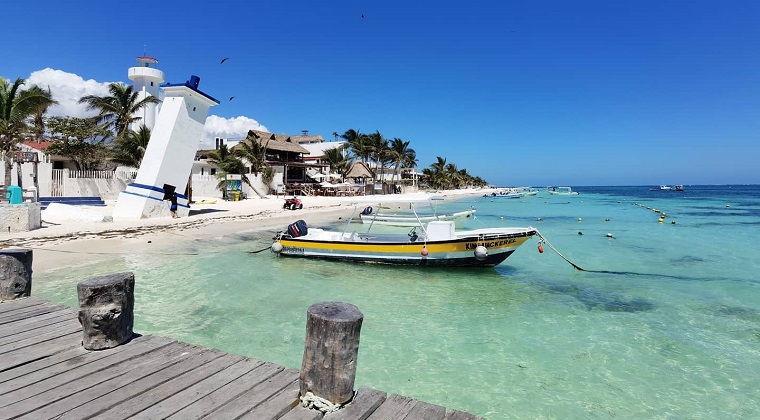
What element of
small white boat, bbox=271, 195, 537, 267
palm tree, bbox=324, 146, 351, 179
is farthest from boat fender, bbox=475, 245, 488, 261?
palm tree, bbox=324, 146, 351, 179

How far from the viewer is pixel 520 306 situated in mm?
8922

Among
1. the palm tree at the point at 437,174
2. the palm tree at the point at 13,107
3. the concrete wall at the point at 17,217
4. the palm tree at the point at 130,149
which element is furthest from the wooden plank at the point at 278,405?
the palm tree at the point at 437,174

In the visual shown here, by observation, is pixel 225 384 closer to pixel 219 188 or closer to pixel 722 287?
pixel 722 287

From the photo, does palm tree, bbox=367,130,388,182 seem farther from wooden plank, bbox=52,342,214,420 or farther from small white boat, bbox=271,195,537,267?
wooden plank, bbox=52,342,214,420

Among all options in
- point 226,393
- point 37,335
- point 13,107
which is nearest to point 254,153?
point 13,107

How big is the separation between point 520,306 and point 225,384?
724 cm

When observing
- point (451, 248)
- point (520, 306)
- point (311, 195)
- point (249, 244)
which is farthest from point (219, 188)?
point (520, 306)

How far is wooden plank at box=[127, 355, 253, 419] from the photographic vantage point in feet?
9.45

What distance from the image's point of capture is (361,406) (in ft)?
9.98

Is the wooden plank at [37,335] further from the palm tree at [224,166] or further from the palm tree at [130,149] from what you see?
the palm tree at [224,166]

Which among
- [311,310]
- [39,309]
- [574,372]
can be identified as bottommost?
A: [574,372]

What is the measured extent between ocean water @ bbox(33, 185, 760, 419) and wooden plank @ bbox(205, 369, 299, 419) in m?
2.17

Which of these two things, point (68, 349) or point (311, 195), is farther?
point (311, 195)

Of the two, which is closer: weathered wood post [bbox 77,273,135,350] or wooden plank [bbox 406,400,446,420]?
wooden plank [bbox 406,400,446,420]
